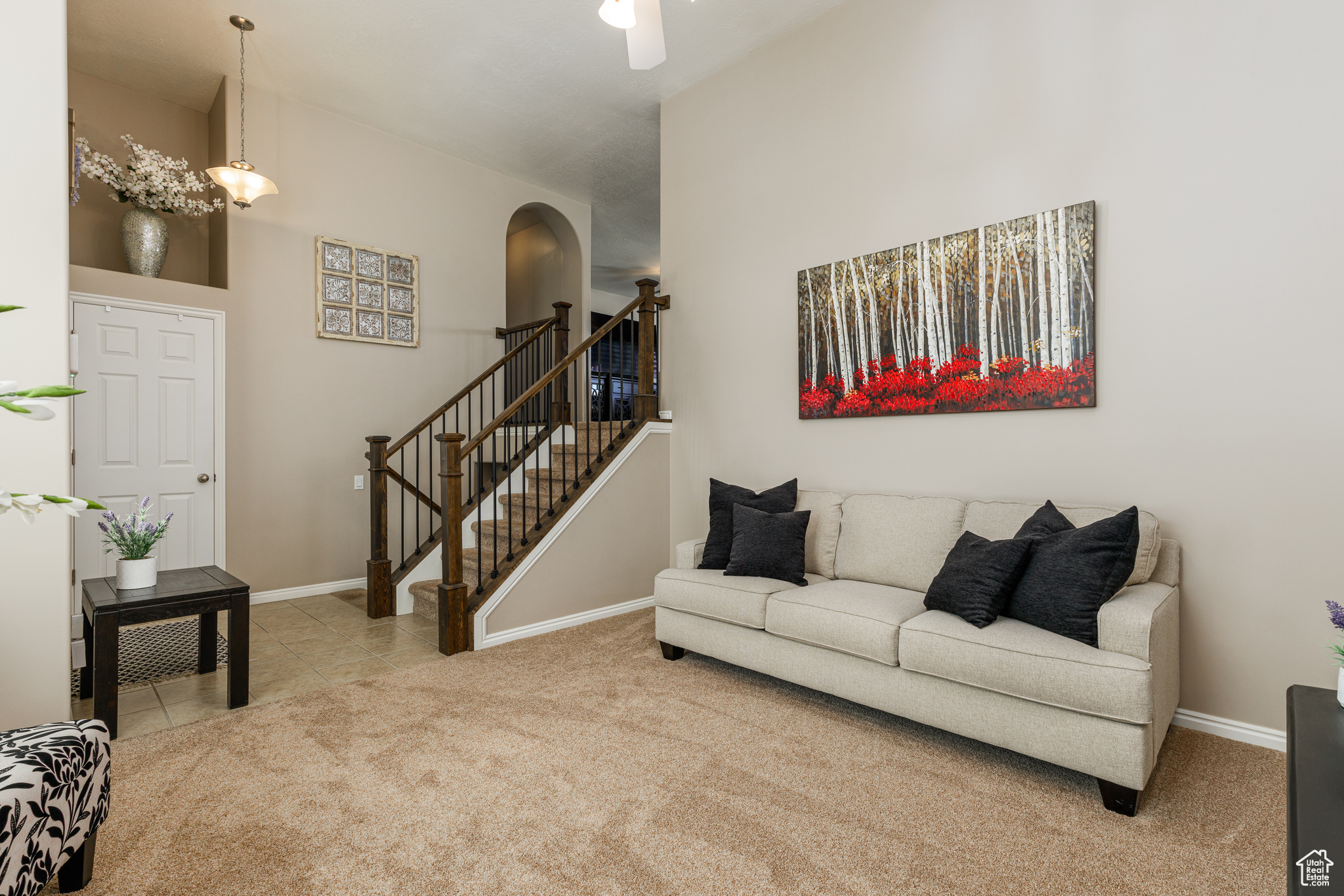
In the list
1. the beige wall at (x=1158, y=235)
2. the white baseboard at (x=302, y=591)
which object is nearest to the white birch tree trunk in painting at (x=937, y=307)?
the beige wall at (x=1158, y=235)

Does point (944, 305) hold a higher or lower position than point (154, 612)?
higher

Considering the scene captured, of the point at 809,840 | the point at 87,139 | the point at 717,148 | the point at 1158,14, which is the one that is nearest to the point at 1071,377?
the point at 1158,14

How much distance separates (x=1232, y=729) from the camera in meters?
2.42

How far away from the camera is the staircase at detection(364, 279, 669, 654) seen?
3.42m

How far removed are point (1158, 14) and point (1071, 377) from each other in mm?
1409

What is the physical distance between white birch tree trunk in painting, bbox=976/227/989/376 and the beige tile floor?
301 cm

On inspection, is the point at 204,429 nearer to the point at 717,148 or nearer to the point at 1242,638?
the point at 717,148

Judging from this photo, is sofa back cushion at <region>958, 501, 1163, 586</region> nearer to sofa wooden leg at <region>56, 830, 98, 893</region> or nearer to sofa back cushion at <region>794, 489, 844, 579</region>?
sofa back cushion at <region>794, 489, 844, 579</region>

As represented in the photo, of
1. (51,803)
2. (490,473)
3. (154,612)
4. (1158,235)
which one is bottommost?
(51,803)

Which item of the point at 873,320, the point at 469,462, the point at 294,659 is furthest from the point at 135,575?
the point at 873,320

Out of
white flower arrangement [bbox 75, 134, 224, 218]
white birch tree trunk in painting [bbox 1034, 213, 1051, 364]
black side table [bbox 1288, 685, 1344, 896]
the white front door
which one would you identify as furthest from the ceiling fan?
the white front door

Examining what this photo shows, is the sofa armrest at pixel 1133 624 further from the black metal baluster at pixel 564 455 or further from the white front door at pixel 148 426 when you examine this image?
the white front door at pixel 148 426

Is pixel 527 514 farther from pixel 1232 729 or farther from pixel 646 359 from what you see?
pixel 1232 729

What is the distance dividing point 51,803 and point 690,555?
2.44m
